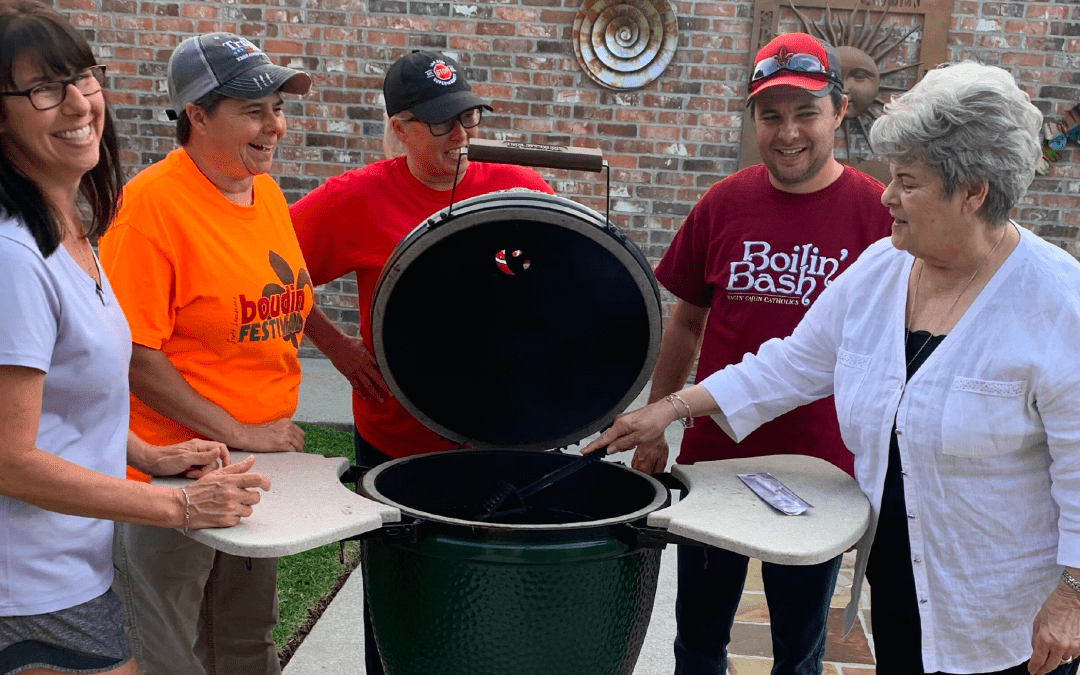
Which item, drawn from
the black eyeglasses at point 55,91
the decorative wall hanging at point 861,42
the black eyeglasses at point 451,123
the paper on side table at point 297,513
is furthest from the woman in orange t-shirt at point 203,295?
the decorative wall hanging at point 861,42

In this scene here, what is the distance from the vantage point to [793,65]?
250 centimetres

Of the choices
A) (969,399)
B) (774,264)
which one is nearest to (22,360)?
(969,399)

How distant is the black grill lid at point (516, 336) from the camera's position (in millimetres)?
2359

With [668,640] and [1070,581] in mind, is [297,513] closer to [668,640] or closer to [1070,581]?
[1070,581]

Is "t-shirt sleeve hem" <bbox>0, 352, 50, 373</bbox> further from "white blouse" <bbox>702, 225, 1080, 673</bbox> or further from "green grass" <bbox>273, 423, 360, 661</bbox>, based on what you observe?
"green grass" <bbox>273, 423, 360, 661</bbox>

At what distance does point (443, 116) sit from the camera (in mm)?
2564

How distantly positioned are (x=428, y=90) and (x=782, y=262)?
40.9 inches

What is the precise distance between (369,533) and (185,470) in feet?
1.43

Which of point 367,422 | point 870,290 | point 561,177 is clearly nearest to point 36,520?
point 367,422

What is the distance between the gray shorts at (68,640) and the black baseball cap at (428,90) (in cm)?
143

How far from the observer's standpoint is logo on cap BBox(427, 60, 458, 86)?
263cm

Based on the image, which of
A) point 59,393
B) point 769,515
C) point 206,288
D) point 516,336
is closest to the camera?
point 59,393

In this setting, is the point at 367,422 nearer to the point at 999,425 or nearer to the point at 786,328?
the point at 786,328

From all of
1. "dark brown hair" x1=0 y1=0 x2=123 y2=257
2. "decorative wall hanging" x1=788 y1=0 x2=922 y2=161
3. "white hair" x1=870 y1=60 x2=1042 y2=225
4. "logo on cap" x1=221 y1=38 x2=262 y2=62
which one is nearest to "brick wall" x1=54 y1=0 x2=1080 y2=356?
"decorative wall hanging" x1=788 y1=0 x2=922 y2=161
